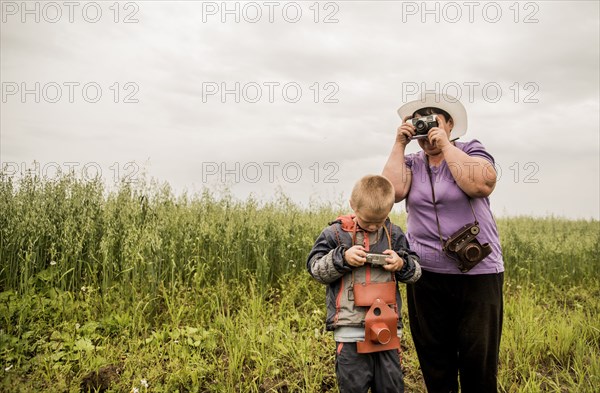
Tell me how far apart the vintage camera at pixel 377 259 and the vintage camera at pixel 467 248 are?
0.55m

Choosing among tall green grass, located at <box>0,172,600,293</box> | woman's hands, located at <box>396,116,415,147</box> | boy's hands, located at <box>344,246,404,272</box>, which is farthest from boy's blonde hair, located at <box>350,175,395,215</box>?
tall green grass, located at <box>0,172,600,293</box>

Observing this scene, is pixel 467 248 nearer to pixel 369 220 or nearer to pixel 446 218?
pixel 446 218

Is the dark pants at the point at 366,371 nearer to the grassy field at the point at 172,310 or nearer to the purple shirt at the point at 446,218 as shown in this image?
the purple shirt at the point at 446,218

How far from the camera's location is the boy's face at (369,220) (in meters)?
2.63

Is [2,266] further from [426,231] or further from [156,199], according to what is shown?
[426,231]

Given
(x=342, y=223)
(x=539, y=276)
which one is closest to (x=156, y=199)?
(x=342, y=223)

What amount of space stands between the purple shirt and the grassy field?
4.86ft

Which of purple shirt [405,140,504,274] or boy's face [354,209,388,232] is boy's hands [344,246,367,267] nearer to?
boy's face [354,209,388,232]

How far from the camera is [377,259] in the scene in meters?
2.59

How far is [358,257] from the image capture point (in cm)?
253

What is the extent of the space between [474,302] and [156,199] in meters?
5.35

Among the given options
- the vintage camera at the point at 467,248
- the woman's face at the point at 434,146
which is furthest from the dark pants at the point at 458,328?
the woman's face at the point at 434,146

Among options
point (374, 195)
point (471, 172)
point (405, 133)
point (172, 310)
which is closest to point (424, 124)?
point (405, 133)

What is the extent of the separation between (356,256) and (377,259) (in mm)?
150
